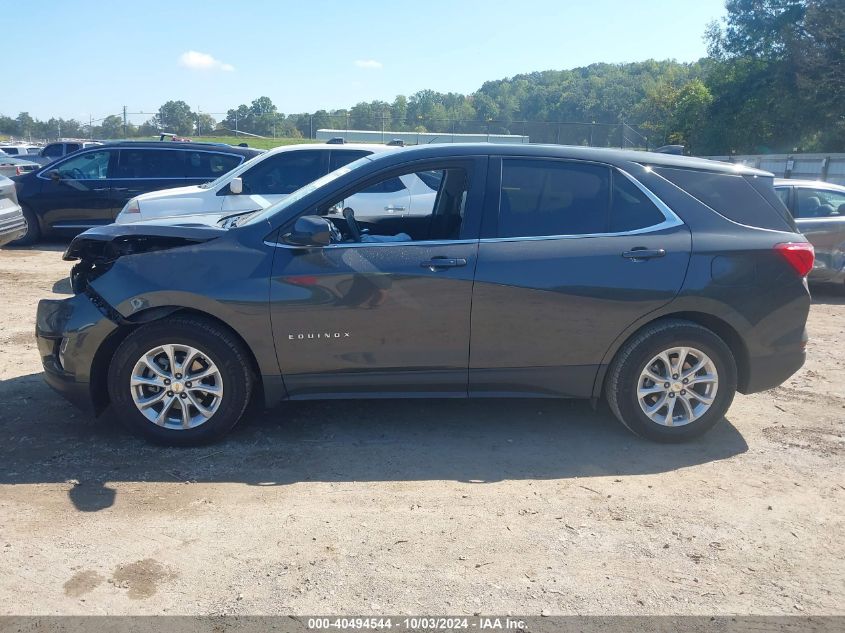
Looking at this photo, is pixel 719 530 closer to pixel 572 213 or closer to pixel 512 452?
pixel 512 452

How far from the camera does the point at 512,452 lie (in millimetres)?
4691

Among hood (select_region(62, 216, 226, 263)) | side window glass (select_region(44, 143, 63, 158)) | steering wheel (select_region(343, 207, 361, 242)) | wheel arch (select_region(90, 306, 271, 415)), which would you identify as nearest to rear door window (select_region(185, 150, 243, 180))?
steering wheel (select_region(343, 207, 361, 242))

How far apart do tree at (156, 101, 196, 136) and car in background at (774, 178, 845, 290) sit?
36507 mm

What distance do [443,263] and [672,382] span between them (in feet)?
5.48

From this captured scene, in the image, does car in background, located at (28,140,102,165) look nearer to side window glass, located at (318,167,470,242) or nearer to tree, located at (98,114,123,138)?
tree, located at (98,114,123,138)

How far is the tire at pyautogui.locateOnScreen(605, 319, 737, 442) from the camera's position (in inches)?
186

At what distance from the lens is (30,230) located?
13109 mm

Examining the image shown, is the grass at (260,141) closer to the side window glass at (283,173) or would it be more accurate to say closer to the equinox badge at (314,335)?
the side window glass at (283,173)

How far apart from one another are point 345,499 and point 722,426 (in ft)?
9.18

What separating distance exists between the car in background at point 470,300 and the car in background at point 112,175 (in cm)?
843

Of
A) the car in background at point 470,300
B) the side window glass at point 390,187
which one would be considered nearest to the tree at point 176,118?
the side window glass at point 390,187

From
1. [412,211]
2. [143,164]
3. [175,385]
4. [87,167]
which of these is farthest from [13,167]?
[175,385]

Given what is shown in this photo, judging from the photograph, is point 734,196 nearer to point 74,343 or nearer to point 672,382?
point 672,382

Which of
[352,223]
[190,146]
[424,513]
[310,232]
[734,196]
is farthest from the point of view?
[190,146]
